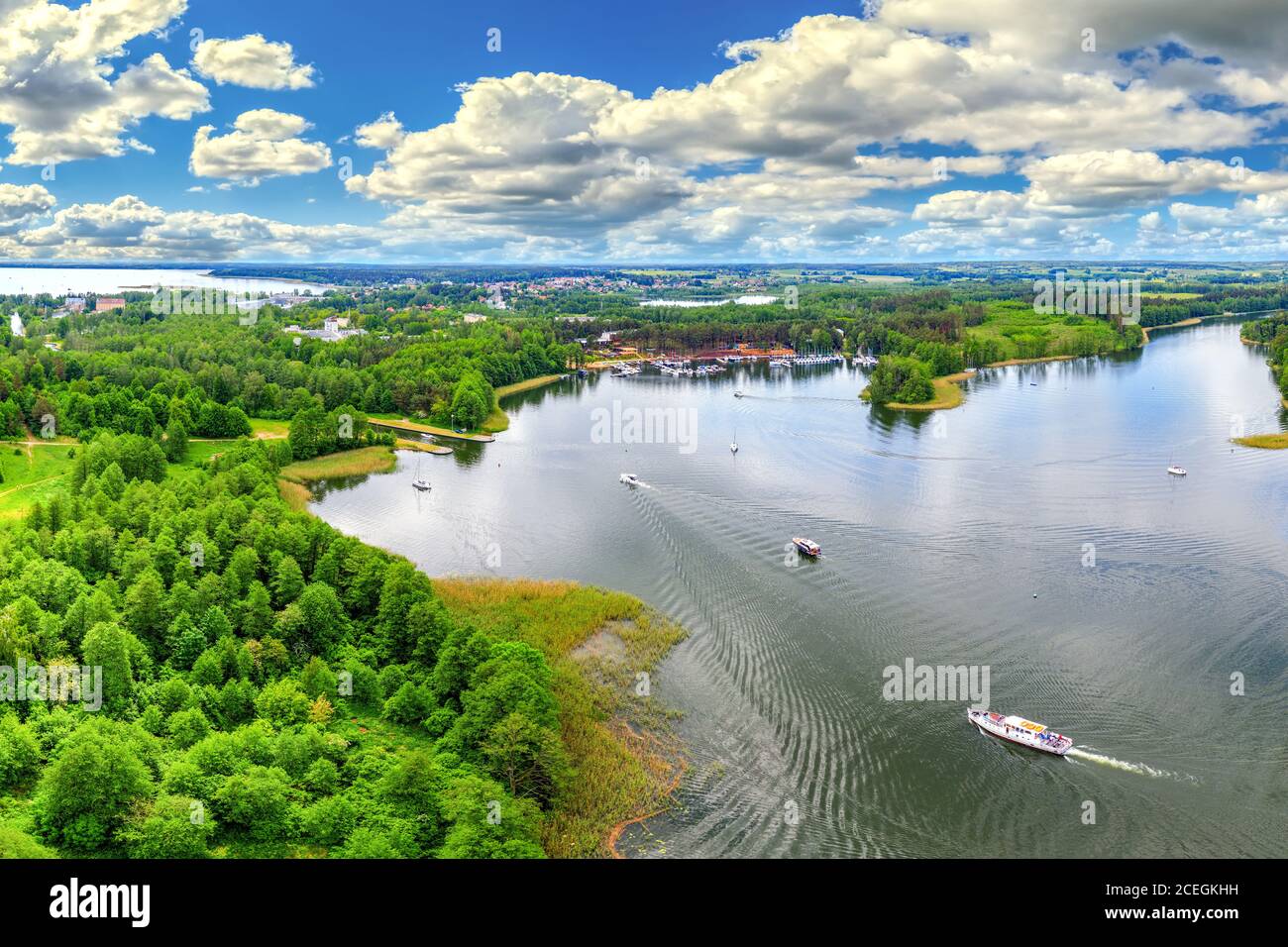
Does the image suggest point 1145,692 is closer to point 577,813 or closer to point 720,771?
point 720,771

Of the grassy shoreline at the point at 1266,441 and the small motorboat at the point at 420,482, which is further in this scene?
the grassy shoreline at the point at 1266,441

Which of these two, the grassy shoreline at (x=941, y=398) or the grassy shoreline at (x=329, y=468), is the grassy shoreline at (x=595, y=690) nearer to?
the grassy shoreline at (x=329, y=468)

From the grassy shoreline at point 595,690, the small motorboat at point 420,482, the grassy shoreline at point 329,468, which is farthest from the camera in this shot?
the small motorboat at point 420,482

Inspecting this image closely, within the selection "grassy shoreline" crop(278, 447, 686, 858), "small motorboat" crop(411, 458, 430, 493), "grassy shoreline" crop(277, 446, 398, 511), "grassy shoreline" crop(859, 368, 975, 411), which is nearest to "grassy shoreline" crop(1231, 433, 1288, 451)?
"grassy shoreline" crop(859, 368, 975, 411)

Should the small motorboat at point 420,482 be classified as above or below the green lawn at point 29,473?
below

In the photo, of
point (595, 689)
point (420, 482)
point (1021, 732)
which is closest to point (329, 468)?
point (420, 482)

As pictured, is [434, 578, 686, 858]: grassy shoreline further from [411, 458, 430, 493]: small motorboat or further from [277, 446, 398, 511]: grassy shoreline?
[277, 446, 398, 511]: grassy shoreline

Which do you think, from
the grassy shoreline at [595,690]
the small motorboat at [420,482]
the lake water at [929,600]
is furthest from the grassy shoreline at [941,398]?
the grassy shoreline at [595,690]
